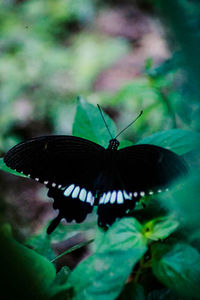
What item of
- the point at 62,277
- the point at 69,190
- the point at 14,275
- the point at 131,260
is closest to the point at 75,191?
the point at 69,190

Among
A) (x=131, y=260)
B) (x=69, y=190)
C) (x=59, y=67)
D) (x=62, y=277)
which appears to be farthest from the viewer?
(x=59, y=67)

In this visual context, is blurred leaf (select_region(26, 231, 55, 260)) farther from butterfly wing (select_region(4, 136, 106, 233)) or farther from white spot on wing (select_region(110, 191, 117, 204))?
white spot on wing (select_region(110, 191, 117, 204))

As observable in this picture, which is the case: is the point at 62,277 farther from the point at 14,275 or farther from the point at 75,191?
the point at 14,275

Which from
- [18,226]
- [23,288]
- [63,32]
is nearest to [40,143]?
[23,288]

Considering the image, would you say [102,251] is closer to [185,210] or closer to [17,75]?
[185,210]

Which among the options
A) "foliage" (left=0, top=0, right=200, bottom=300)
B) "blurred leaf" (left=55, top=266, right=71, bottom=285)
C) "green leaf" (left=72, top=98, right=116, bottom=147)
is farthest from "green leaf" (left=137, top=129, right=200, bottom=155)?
"blurred leaf" (left=55, top=266, right=71, bottom=285)

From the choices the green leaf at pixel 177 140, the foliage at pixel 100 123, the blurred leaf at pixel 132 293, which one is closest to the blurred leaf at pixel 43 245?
the foliage at pixel 100 123
